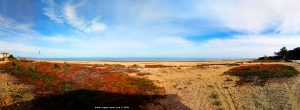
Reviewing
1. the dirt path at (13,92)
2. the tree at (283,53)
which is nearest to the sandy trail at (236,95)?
the dirt path at (13,92)

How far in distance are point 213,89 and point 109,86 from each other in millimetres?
11218

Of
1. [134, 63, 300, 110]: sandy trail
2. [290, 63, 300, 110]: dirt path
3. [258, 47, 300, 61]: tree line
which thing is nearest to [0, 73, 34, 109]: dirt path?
[134, 63, 300, 110]: sandy trail

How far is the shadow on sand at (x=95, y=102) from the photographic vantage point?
666 inches

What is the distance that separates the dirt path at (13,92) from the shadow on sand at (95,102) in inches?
36.8

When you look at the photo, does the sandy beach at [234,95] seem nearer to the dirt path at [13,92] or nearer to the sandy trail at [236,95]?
the sandy trail at [236,95]

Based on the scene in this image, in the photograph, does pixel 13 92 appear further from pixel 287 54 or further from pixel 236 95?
pixel 287 54

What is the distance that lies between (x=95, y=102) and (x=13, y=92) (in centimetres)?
750

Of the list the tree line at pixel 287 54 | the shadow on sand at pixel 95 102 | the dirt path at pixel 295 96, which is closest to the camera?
the dirt path at pixel 295 96

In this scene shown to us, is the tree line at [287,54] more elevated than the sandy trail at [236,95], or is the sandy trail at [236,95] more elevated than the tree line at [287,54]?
the tree line at [287,54]

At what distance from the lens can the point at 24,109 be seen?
15.8 metres

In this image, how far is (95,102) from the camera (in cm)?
1867

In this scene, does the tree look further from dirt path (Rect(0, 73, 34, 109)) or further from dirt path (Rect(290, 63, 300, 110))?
dirt path (Rect(0, 73, 34, 109))

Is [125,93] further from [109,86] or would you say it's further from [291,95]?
[291,95]

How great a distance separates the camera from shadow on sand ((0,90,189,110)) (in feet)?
55.5
